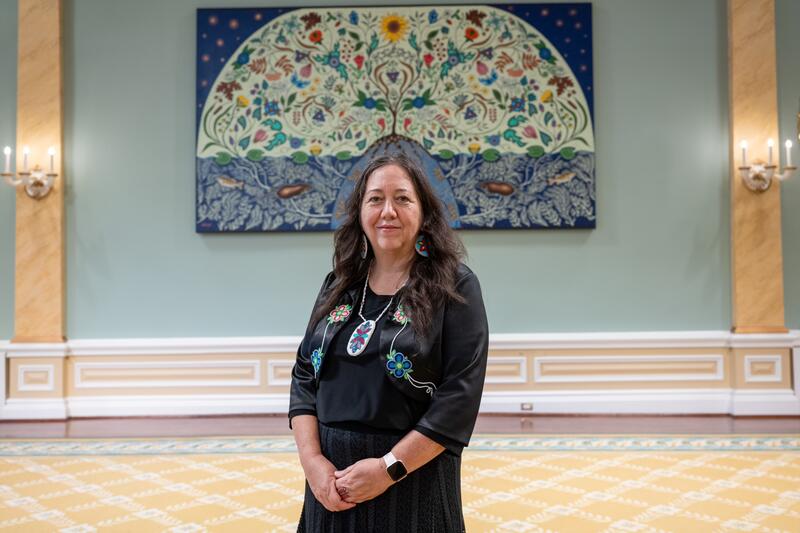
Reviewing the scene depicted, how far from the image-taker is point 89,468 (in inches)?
145

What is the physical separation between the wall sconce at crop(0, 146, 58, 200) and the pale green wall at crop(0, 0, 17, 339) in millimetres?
190

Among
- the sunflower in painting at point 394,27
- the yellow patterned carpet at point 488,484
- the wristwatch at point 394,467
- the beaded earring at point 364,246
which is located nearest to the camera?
the wristwatch at point 394,467

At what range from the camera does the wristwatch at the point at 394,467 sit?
4.78ft

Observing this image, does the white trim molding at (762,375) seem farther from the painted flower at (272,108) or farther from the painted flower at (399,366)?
the painted flower at (399,366)

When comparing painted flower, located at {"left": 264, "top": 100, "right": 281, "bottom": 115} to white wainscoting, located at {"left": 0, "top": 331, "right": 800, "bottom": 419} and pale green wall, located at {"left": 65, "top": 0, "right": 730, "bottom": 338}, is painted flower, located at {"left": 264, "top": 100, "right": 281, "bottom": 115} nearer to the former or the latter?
pale green wall, located at {"left": 65, "top": 0, "right": 730, "bottom": 338}

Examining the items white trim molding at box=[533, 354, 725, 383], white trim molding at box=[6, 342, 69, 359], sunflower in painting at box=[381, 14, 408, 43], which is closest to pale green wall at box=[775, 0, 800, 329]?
white trim molding at box=[533, 354, 725, 383]

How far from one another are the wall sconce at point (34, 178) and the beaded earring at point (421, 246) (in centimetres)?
449

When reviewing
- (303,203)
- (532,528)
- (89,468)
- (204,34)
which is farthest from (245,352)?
(532,528)

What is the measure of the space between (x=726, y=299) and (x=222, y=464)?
156 inches

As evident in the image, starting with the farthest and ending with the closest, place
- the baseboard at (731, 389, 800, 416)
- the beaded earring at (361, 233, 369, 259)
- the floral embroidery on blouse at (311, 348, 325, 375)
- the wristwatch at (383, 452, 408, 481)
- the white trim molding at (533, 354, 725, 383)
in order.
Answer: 1. the white trim molding at (533, 354, 725, 383)
2. the baseboard at (731, 389, 800, 416)
3. the beaded earring at (361, 233, 369, 259)
4. the floral embroidery on blouse at (311, 348, 325, 375)
5. the wristwatch at (383, 452, 408, 481)

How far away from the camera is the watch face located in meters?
1.46

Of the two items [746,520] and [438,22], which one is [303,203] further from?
[746,520]

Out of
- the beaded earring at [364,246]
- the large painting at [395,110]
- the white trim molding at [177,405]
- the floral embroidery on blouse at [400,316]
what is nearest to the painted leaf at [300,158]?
the large painting at [395,110]

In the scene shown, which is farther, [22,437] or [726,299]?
[726,299]
